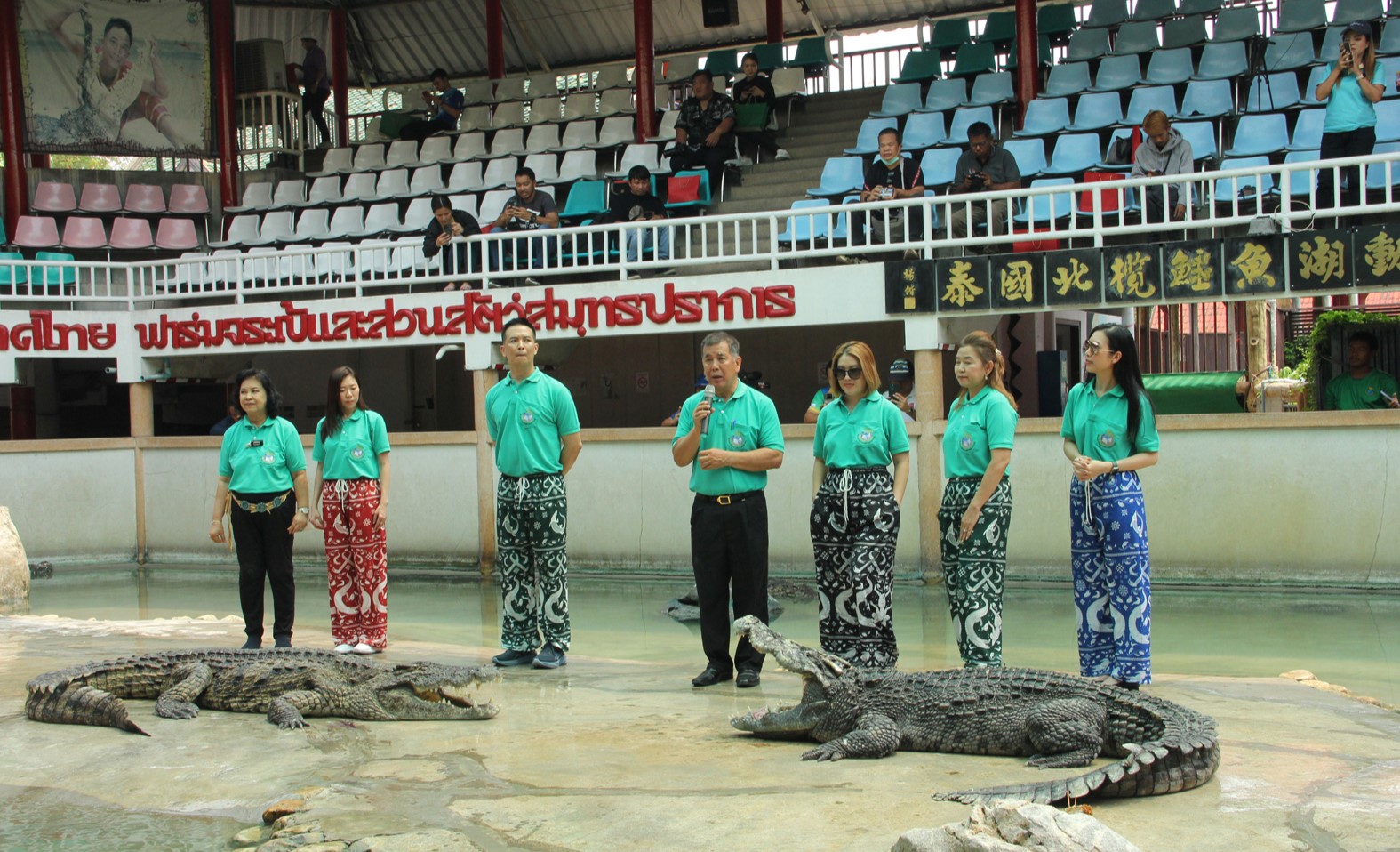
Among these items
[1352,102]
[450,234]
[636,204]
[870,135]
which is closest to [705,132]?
[870,135]

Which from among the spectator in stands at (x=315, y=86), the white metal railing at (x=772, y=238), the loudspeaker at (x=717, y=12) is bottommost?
the white metal railing at (x=772, y=238)

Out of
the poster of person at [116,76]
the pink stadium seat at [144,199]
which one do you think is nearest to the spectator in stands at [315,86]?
the poster of person at [116,76]

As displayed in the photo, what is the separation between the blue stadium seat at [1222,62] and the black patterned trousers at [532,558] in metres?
9.44

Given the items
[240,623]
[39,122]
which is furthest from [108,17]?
[240,623]

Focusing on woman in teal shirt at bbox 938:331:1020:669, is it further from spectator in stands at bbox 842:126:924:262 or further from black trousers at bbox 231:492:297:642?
spectator in stands at bbox 842:126:924:262

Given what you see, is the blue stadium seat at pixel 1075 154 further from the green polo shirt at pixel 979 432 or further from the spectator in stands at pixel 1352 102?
the green polo shirt at pixel 979 432

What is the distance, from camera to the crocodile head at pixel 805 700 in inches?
176

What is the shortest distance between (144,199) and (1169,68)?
12.5 m

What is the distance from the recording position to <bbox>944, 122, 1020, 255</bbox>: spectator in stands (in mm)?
10586

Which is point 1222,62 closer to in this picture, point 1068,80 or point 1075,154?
point 1068,80

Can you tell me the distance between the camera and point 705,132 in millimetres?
13953

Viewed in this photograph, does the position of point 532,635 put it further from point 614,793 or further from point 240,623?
point 240,623

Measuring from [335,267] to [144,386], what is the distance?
2.35 meters

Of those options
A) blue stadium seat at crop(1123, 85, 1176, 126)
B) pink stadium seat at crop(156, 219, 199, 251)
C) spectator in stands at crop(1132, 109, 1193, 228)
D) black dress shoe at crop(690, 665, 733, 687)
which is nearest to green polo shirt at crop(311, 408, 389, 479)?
black dress shoe at crop(690, 665, 733, 687)
